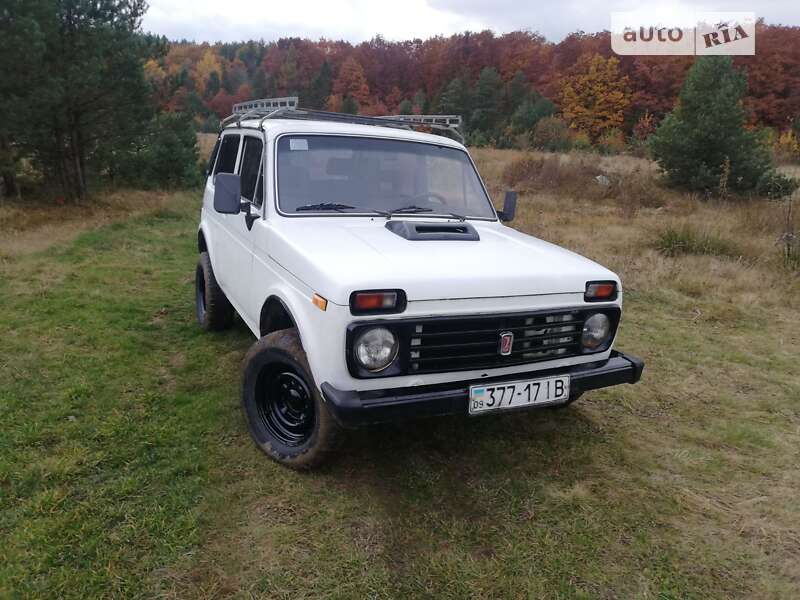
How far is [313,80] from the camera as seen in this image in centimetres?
5362

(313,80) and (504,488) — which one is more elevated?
(313,80)

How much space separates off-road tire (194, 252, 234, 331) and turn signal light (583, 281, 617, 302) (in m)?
3.17

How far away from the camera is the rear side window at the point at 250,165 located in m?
3.75

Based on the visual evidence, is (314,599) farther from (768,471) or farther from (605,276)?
(768,471)

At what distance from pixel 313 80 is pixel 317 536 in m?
56.3

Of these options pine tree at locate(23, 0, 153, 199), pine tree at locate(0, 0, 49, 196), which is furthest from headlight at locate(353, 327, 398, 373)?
pine tree at locate(23, 0, 153, 199)

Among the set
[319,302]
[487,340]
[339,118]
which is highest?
[339,118]

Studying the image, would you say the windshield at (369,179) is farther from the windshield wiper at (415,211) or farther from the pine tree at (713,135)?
the pine tree at (713,135)

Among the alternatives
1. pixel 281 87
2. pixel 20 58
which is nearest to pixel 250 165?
pixel 20 58

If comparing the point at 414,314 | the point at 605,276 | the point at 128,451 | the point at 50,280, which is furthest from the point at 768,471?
the point at 50,280

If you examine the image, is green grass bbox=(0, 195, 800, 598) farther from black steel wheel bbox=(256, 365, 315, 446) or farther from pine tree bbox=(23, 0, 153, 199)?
pine tree bbox=(23, 0, 153, 199)

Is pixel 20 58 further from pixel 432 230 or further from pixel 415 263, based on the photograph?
pixel 415 263

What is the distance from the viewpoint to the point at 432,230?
3242 mm

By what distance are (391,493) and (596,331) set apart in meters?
1.43
